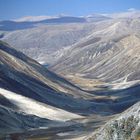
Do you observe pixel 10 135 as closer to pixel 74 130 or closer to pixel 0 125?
pixel 0 125

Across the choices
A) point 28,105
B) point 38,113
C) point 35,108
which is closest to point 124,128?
point 38,113

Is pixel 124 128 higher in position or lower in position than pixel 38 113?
higher

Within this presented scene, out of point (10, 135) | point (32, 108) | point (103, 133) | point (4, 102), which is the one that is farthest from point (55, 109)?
point (103, 133)

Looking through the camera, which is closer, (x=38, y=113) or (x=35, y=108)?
(x=38, y=113)

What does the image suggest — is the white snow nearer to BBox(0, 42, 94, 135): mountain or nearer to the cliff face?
BBox(0, 42, 94, 135): mountain

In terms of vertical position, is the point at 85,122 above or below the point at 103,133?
below

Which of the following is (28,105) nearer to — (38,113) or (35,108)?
(35,108)
